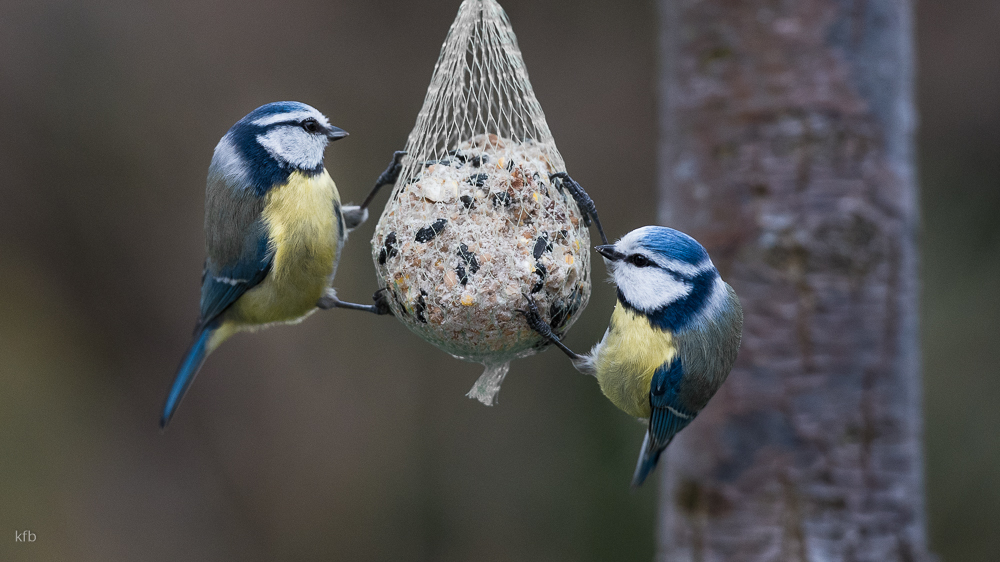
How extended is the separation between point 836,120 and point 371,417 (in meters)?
3.12

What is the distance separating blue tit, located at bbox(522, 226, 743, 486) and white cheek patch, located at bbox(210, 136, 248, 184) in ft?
3.10

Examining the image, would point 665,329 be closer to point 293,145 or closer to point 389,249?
point 389,249

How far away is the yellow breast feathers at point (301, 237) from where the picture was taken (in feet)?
7.58

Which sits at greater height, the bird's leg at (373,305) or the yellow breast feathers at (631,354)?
the bird's leg at (373,305)

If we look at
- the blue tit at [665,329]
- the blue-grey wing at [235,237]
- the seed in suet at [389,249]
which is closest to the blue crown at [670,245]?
the blue tit at [665,329]

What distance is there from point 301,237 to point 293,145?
0.84 feet

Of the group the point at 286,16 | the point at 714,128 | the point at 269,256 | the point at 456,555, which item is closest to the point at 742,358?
the point at 714,128

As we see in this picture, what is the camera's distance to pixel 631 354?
2223mm

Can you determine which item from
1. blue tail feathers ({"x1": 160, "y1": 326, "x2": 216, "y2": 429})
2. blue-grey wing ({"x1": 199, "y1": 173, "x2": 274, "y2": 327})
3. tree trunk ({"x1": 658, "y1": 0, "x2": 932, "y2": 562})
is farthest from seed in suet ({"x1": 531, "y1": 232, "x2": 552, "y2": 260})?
blue tail feathers ({"x1": 160, "y1": 326, "x2": 216, "y2": 429})

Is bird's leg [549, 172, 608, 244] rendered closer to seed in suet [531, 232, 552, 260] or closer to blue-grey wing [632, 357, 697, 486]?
seed in suet [531, 232, 552, 260]

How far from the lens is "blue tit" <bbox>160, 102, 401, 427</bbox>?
2.30m

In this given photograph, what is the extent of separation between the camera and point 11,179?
4.34 meters

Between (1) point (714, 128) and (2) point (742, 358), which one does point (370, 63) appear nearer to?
(1) point (714, 128)

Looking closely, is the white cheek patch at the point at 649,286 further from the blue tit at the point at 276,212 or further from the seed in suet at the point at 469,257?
the blue tit at the point at 276,212
